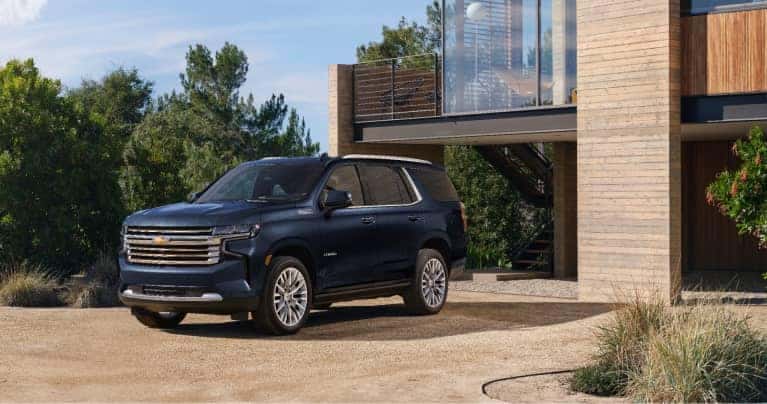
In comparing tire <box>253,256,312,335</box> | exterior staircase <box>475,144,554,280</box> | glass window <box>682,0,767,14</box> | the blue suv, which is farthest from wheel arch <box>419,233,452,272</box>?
exterior staircase <box>475,144,554,280</box>

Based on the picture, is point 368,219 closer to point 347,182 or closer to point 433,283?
point 347,182

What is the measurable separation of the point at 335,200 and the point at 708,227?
13387mm

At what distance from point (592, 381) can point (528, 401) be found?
0.82 metres

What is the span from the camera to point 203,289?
1239 centimetres

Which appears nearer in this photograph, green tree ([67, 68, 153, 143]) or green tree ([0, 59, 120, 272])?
green tree ([0, 59, 120, 272])

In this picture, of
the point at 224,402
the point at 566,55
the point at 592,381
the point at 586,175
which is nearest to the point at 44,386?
the point at 224,402

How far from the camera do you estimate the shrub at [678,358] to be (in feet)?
28.6

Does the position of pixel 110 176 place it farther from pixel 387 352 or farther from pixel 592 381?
pixel 592 381

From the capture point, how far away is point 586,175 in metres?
18.8

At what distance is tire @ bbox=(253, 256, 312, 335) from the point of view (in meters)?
12.6

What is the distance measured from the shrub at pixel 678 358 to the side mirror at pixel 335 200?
14.0 feet

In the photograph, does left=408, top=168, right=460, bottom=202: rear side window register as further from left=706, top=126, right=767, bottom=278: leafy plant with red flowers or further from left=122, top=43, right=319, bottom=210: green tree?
left=122, top=43, right=319, bottom=210: green tree

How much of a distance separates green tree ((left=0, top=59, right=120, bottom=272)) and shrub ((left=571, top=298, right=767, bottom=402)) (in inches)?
599

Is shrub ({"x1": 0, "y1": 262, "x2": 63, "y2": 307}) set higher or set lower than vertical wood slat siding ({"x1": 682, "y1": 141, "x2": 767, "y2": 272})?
lower
